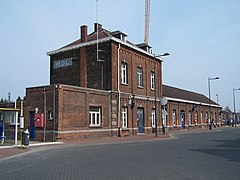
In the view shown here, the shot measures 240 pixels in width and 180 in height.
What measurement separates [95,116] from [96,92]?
7.20ft

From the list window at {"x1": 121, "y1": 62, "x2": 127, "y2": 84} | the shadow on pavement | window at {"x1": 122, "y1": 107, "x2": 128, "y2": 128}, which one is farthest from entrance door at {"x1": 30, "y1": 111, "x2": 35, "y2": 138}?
the shadow on pavement

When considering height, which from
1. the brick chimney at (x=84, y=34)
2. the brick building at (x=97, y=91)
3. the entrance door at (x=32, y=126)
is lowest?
the entrance door at (x=32, y=126)

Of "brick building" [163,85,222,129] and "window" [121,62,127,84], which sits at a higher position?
"window" [121,62,127,84]

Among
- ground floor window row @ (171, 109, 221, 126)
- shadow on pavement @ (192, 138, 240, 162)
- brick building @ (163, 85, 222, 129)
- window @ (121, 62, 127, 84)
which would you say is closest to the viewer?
shadow on pavement @ (192, 138, 240, 162)

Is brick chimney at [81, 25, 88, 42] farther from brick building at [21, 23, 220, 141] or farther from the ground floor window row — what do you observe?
the ground floor window row

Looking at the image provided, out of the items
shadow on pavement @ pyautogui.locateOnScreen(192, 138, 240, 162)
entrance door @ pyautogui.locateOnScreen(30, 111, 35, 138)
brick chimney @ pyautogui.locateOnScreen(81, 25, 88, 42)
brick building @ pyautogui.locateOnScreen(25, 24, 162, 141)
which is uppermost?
brick chimney @ pyautogui.locateOnScreen(81, 25, 88, 42)

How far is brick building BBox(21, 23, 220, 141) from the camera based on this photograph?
75.0ft

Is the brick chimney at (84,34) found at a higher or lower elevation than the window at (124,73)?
higher

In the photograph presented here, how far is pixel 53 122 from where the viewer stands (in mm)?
22328

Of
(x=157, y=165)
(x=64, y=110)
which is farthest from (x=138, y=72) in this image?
(x=157, y=165)

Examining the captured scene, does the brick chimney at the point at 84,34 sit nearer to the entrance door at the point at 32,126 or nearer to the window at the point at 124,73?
the window at the point at 124,73

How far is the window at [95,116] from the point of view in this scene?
2568 centimetres

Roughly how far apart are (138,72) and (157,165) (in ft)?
73.8

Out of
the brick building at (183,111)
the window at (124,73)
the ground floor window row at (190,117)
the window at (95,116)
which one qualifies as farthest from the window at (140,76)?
the ground floor window row at (190,117)
